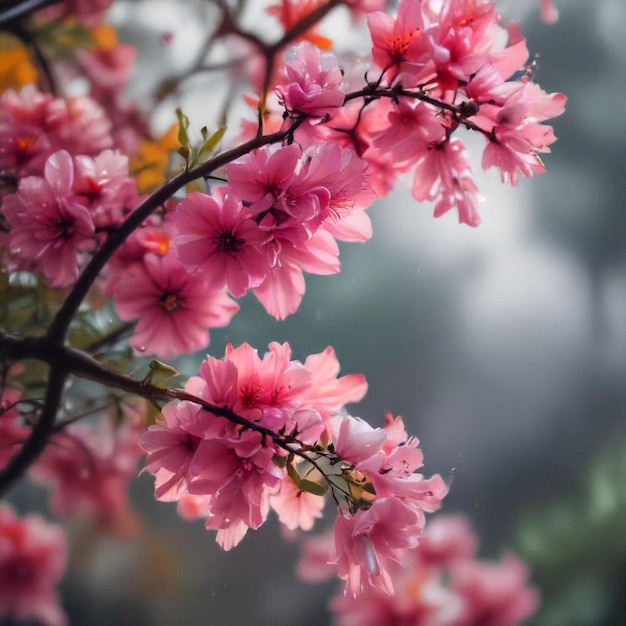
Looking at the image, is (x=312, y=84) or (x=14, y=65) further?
(x=14, y=65)

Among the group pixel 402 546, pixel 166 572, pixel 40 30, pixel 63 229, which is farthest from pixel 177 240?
pixel 40 30

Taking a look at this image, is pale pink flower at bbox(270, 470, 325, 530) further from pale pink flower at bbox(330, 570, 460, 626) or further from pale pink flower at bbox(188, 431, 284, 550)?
pale pink flower at bbox(330, 570, 460, 626)

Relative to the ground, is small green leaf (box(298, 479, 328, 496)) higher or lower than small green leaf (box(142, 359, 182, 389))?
lower

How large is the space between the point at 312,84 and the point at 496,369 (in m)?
0.37

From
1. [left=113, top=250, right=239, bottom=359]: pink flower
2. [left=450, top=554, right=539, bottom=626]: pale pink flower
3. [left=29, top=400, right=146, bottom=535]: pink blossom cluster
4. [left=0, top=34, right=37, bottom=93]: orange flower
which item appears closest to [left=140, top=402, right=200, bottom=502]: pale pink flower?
[left=113, top=250, right=239, bottom=359]: pink flower

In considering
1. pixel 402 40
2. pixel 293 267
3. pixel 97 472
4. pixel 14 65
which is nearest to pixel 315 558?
pixel 97 472

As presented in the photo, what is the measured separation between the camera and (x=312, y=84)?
36 centimetres

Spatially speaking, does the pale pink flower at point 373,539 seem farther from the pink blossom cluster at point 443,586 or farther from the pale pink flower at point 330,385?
the pink blossom cluster at point 443,586

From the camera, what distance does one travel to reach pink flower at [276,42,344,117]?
1.16ft

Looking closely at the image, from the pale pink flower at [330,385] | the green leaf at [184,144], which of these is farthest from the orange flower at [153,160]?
the pale pink flower at [330,385]

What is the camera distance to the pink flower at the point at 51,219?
1.38ft

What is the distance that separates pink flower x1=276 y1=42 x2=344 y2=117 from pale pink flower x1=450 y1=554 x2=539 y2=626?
1.44 ft

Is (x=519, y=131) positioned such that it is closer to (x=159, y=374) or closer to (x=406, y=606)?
(x=159, y=374)

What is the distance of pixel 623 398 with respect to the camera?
650 mm
